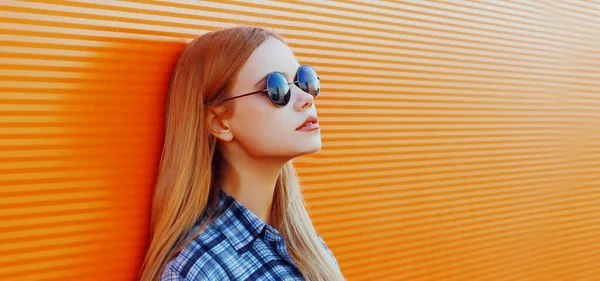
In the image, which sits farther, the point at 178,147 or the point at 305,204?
the point at 305,204

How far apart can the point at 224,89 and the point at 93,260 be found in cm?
81

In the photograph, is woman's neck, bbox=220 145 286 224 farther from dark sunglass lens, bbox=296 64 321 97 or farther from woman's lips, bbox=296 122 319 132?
dark sunglass lens, bbox=296 64 321 97

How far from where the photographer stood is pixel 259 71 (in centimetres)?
285

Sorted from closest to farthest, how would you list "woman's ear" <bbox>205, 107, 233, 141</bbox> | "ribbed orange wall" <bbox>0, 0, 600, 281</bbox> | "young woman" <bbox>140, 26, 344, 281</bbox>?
"ribbed orange wall" <bbox>0, 0, 600, 281</bbox> → "young woman" <bbox>140, 26, 344, 281</bbox> → "woman's ear" <bbox>205, 107, 233, 141</bbox>

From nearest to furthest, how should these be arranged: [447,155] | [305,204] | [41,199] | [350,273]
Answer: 1. [41,199]
2. [305,204]
3. [350,273]
4. [447,155]

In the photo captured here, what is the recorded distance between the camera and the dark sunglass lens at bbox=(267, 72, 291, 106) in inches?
111

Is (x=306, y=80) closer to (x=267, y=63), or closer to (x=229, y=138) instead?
(x=267, y=63)

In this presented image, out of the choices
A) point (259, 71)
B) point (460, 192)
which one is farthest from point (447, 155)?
point (259, 71)

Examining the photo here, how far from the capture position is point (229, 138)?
2936 millimetres

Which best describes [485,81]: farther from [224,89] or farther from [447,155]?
[224,89]

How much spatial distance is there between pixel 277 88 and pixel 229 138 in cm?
30

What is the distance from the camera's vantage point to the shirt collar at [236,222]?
2846 millimetres

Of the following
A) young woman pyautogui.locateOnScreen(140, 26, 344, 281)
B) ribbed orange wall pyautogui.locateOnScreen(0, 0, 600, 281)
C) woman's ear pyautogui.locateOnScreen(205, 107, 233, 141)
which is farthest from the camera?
woman's ear pyautogui.locateOnScreen(205, 107, 233, 141)

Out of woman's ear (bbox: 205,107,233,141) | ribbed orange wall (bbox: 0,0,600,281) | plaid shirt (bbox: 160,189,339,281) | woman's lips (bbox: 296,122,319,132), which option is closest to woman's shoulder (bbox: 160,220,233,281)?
plaid shirt (bbox: 160,189,339,281)
